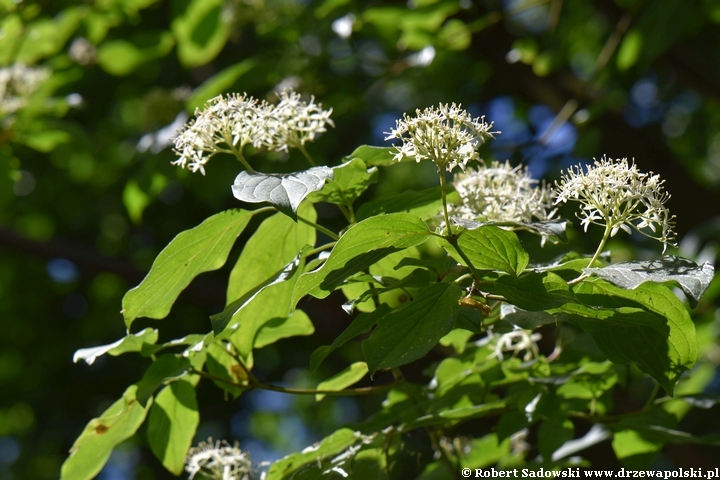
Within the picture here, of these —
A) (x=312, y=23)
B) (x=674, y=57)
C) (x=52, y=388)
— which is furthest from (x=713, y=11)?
(x=52, y=388)

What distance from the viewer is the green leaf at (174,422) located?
145 centimetres

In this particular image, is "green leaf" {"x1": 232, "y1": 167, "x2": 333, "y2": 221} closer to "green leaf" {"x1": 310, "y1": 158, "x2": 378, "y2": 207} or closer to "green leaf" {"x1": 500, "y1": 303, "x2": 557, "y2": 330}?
"green leaf" {"x1": 310, "y1": 158, "x2": 378, "y2": 207}

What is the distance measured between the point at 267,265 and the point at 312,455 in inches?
15.3

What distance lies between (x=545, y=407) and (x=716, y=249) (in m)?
1.70

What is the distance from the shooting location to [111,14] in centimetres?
312

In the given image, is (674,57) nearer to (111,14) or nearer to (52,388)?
(111,14)

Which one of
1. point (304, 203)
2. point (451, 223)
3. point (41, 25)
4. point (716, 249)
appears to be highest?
point (41, 25)

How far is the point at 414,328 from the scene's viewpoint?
101 cm

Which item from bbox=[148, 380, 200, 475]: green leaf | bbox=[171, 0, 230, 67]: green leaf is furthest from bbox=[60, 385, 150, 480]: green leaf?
bbox=[171, 0, 230, 67]: green leaf

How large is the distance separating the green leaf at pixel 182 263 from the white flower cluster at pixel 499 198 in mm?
422

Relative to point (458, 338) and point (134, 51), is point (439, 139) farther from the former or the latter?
point (134, 51)

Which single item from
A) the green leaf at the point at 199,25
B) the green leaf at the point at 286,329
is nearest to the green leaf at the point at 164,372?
the green leaf at the point at 286,329

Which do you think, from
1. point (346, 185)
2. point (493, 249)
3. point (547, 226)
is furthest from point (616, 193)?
point (346, 185)

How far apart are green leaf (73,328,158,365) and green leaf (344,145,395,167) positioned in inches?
18.7
